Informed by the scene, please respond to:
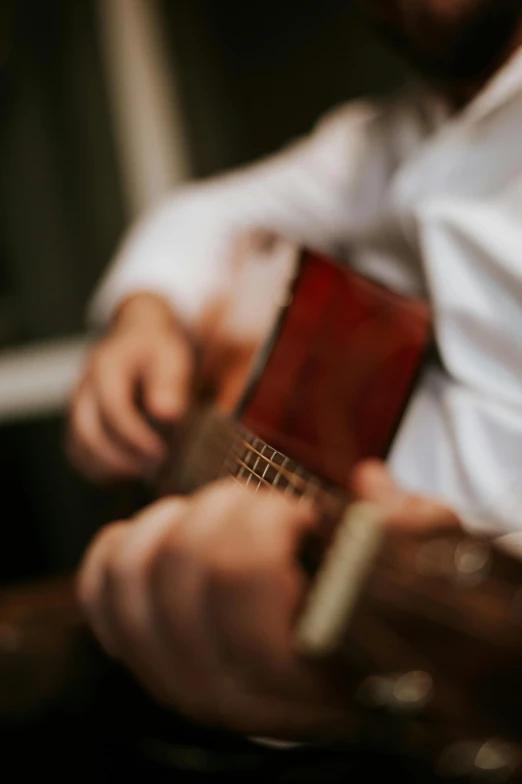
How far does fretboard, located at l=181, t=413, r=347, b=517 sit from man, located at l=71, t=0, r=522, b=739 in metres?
0.02

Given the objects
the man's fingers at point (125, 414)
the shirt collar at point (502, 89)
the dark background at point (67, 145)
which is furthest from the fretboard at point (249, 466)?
the dark background at point (67, 145)

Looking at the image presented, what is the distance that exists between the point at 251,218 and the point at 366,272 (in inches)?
7.0

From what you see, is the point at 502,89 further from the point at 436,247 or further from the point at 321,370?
the point at 321,370

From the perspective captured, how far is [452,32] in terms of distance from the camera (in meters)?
0.47

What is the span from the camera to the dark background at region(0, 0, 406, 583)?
3.81ft

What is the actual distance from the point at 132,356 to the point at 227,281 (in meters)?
0.15

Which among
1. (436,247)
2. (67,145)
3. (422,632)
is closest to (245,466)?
(422,632)

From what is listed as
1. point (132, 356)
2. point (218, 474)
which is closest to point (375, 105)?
point (132, 356)

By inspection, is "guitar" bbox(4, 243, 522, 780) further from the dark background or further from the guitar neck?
the dark background

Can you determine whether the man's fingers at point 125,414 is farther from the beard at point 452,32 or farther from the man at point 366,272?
the beard at point 452,32

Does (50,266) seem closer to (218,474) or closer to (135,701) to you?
(135,701)

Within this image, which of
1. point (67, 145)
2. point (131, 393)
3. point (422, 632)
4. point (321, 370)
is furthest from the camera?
point (67, 145)

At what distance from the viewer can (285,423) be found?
1.20ft

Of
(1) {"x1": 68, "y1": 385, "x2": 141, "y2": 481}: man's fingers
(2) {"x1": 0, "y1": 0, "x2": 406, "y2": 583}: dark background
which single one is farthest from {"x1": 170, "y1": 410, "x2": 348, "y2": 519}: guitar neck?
(2) {"x1": 0, "y1": 0, "x2": 406, "y2": 583}: dark background
